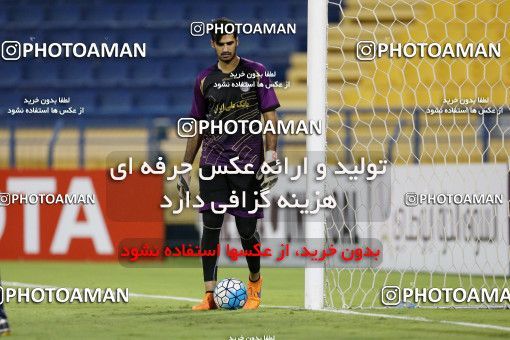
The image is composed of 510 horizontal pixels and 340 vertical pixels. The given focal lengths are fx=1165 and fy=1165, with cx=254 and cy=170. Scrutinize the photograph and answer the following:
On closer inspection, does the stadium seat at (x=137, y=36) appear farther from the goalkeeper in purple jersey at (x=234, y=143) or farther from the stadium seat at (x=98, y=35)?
the goalkeeper in purple jersey at (x=234, y=143)

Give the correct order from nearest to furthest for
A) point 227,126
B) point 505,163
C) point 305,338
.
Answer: point 305,338 → point 227,126 → point 505,163

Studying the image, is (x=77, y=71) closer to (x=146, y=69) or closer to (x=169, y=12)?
(x=146, y=69)

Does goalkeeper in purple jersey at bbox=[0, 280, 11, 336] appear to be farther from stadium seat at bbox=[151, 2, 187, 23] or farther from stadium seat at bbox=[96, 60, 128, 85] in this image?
stadium seat at bbox=[151, 2, 187, 23]

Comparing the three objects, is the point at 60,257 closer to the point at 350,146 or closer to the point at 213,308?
the point at 350,146

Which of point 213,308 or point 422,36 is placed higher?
point 422,36

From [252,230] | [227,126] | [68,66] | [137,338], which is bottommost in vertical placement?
[137,338]

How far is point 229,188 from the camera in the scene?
6.46 m

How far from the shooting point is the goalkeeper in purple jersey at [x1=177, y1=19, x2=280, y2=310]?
6.39 meters

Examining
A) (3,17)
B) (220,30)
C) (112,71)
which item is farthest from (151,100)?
(220,30)

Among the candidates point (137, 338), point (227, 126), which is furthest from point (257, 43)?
point (137, 338)

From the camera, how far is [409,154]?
11219 mm

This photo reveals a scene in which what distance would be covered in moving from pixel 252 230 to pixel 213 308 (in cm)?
48

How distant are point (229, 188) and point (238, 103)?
475 millimetres

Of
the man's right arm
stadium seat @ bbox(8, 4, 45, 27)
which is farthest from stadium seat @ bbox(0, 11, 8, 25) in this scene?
the man's right arm
